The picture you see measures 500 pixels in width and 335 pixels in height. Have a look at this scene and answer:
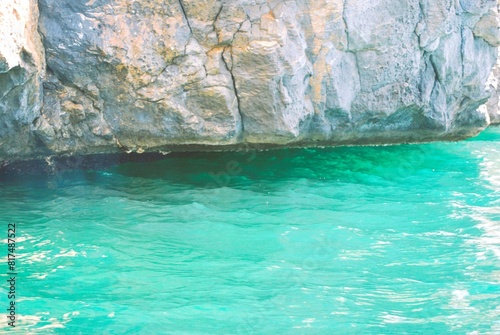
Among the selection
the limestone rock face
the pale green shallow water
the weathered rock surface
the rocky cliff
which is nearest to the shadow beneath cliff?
the pale green shallow water

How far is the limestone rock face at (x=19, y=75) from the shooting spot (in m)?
5.12

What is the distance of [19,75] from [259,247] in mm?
2327

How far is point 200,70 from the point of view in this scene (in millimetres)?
6406

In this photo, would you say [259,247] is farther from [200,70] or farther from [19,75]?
[19,75]

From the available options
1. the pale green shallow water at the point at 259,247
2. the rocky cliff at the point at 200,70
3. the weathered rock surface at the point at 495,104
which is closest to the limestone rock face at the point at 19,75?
the rocky cliff at the point at 200,70

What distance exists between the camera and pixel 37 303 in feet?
13.6

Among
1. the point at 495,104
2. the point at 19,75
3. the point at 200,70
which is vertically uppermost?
the point at 19,75

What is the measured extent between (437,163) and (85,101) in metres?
4.30

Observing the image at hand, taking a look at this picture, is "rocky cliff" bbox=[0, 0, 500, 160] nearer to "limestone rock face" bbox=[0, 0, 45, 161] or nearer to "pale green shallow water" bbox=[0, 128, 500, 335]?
"limestone rock face" bbox=[0, 0, 45, 161]

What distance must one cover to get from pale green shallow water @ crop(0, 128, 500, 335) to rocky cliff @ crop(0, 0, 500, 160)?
0.44m

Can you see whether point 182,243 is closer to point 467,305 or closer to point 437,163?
point 467,305

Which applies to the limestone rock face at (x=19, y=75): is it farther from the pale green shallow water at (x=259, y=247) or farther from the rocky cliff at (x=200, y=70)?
the pale green shallow water at (x=259, y=247)

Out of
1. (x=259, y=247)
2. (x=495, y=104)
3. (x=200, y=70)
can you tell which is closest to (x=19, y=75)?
(x=200, y=70)

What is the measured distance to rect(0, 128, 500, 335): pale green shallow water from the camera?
407cm
